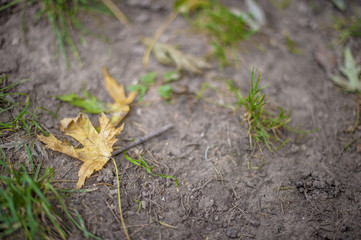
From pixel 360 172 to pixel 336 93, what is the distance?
751mm

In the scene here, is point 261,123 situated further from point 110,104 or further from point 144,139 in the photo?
point 110,104

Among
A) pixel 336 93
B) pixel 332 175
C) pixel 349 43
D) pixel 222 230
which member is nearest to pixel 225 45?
pixel 336 93

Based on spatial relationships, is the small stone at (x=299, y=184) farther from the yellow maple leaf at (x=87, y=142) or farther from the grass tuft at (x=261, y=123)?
the yellow maple leaf at (x=87, y=142)

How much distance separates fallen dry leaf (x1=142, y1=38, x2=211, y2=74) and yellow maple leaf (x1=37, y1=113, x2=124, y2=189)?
32.8 inches

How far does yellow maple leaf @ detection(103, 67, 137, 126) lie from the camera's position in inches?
69.9

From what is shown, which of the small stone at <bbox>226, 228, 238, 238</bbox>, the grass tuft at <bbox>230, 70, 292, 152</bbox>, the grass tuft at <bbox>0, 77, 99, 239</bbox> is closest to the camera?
the grass tuft at <bbox>0, 77, 99, 239</bbox>

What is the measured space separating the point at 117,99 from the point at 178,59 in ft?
2.23

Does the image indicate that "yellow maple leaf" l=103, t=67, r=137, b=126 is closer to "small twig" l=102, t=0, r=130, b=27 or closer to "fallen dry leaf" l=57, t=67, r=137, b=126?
"fallen dry leaf" l=57, t=67, r=137, b=126

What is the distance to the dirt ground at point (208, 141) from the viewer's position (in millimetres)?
1465

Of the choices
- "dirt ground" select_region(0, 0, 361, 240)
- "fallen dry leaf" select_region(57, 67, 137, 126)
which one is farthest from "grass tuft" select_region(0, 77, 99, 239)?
"fallen dry leaf" select_region(57, 67, 137, 126)

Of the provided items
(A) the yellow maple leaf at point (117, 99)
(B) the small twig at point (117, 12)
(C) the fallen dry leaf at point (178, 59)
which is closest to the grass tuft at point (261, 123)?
(C) the fallen dry leaf at point (178, 59)

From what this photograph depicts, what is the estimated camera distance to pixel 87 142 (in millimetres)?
1575

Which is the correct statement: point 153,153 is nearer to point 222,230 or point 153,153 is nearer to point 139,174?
point 139,174

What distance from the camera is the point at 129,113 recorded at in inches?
74.3
